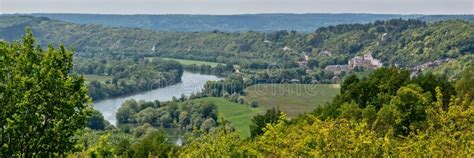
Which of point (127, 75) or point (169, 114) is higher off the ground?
point (169, 114)

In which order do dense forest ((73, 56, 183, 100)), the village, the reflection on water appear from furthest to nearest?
the village, dense forest ((73, 56, 183, 100)), the reflection on water

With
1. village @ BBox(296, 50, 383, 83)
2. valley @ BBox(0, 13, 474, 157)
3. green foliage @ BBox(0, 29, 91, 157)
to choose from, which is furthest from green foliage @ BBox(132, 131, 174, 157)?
village @ BBox(296, 50, 383, 83)

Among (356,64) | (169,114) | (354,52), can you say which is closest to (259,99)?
(169,114)

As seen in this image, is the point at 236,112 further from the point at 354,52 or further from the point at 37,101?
the point at 354,52

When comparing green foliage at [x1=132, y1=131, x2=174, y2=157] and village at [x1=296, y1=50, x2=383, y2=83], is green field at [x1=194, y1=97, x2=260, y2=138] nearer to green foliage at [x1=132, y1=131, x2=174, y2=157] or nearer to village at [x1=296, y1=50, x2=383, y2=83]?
green foliage at [x1=132, y1=131, x2=174, y2=157]

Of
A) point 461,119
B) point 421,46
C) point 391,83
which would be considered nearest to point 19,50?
point 461,119

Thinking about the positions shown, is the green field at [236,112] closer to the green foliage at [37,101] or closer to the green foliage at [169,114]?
the green foliage at [169,114]
